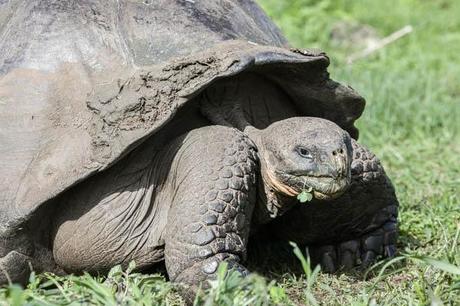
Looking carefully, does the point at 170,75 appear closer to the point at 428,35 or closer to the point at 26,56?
the point at 26,56

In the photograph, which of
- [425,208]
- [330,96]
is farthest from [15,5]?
[425,208]

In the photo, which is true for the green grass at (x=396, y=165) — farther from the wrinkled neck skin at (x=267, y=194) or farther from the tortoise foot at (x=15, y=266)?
the wrinkled neck skin at (x=267, y=194)

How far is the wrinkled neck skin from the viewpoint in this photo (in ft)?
12.0

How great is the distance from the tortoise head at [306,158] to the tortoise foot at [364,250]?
2.44 ft

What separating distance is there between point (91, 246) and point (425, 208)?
1.99 m

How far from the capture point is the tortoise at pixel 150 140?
3.39m

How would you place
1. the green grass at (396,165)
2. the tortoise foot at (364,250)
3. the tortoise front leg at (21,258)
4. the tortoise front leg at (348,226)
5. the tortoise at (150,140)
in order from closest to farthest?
the green grass at (396,165) < the tortoise at (150,140) < the tortoise front leg at (21,258) < the tortoise front leg at (348,226) < the tortoise foot at (364,250)

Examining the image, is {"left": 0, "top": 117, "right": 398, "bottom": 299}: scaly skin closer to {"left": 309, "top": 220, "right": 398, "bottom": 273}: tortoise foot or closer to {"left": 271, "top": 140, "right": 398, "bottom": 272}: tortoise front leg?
{"left": 271, "top": 140, "right": 398, "bottom": 272}: tortoise front leg

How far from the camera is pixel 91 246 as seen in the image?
3598 mm

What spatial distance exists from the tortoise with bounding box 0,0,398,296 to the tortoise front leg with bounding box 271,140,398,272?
116 mm

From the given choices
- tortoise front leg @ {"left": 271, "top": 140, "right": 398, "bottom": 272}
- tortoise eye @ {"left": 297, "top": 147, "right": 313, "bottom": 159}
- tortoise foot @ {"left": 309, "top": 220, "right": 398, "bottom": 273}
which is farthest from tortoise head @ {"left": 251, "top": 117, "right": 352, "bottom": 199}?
tortoise foot @ {"left": 309, "top": 220, "right": 398, "bottom": 273}

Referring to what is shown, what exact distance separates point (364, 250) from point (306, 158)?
97 centimetres

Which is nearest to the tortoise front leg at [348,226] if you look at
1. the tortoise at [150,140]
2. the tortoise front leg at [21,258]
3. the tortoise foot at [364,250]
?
the tortoise foot at [364,250]

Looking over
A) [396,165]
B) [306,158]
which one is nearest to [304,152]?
[306,158]
